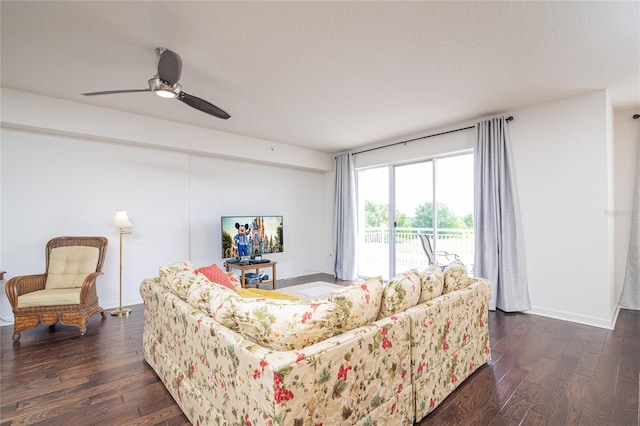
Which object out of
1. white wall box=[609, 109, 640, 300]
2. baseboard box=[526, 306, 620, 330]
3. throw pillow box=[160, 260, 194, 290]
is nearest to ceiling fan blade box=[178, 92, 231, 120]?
throw pillow box=[160, 260, 194, 290]

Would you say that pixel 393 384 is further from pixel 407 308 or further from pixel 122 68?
pixel 122 68

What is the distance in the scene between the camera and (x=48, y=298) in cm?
301

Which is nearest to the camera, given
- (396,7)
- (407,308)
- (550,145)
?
(407,308)

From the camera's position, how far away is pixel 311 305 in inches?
53.4

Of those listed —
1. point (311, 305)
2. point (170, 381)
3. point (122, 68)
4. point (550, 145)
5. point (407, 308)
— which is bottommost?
point (170, 381)

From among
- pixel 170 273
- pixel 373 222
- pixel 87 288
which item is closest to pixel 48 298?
pixel 87 288

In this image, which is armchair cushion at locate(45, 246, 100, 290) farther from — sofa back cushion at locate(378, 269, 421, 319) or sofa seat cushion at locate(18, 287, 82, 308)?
sofa back cushion at locate(378, 269, 421, 319)

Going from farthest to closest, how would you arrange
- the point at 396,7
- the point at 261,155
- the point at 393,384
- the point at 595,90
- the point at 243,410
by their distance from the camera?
the point at 261,155, the point at 595,90, the point at 396,7, the point at 393,384, the point at 243,410

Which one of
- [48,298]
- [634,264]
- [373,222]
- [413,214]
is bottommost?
[48,298]

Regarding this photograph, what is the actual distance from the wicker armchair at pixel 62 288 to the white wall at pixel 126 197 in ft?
1.03

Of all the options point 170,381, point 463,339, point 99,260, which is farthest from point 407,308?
point 99,260

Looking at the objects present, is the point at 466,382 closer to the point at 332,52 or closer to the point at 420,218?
the point at 332,52

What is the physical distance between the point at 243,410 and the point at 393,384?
2.62ft

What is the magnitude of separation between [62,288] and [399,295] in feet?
12.4
